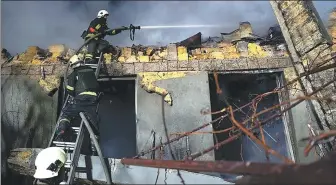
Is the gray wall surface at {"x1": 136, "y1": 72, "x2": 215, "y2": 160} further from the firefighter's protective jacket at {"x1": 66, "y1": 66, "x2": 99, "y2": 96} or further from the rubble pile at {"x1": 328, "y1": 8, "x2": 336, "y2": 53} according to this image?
the rubble pile at {"x1": 328, "y1": 8, "x2": 336, "y2": 53}

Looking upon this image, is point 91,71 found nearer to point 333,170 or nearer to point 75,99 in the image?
point 75,99

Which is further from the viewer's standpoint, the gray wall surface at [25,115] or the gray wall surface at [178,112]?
the gray wall surface at [25,115]

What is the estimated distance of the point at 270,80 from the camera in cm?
747

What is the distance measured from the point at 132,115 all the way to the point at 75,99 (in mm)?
2586

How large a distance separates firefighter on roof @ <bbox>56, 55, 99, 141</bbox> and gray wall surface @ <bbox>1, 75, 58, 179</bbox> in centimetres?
112

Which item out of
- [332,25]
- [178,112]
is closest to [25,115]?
[178,112]

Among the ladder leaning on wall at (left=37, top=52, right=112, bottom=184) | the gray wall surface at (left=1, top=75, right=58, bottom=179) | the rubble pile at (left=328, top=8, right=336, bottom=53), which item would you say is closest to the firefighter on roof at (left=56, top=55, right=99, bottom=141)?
the ladder leaning on wall at (left=37, top=52, right=112, bottom=184)

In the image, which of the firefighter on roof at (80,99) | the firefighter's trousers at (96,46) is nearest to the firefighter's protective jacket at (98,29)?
the firefighter's trousers at (96,46)

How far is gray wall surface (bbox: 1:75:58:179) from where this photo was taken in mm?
6750

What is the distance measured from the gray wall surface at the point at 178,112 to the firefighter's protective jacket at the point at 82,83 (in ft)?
3.71

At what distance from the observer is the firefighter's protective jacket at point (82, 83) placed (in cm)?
596

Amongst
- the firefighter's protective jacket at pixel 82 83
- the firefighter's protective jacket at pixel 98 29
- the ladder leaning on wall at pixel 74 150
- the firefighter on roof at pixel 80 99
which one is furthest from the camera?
the firefighter's protective jacket at pixel 98 29

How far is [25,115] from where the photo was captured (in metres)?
6.89

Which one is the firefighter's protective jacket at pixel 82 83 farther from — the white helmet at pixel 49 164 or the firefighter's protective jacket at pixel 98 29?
the white helmet at pixel 49 164
